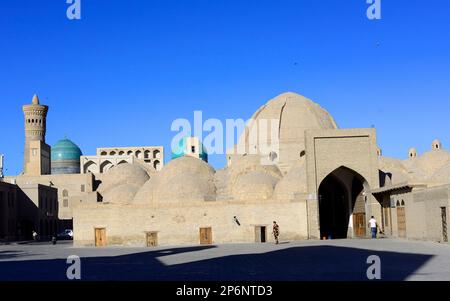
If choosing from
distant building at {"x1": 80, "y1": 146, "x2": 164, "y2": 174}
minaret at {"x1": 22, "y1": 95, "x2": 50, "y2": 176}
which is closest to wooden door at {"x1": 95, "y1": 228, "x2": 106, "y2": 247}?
minaret at {"x1": 22, "y1": 95, "x2": 50, "y2": 176}

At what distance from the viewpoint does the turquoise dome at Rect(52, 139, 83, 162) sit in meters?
81.1

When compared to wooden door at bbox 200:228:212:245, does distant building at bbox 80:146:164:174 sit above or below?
above

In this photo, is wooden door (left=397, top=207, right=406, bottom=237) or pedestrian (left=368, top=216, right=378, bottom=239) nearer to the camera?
wooden door (left=397, top=207, right=406, bottom=237)

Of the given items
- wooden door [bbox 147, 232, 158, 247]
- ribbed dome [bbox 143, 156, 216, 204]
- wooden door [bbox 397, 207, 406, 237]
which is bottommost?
wooden door [bbox 147, 232, 158, 247]

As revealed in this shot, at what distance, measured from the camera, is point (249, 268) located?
17.0 metres

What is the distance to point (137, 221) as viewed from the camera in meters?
34.3

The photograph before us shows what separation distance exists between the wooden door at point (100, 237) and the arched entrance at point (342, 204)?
1248 cm

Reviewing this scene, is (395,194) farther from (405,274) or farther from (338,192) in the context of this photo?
(405,274)

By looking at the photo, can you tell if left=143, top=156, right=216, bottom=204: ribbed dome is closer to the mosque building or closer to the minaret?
the mosque building

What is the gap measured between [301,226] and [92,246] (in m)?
11.5

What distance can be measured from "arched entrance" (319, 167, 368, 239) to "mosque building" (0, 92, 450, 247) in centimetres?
6

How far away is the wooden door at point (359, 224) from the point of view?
37344 millimetres

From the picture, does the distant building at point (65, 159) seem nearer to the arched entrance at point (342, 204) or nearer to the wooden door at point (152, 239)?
the arched entrance at point (342, 204)
